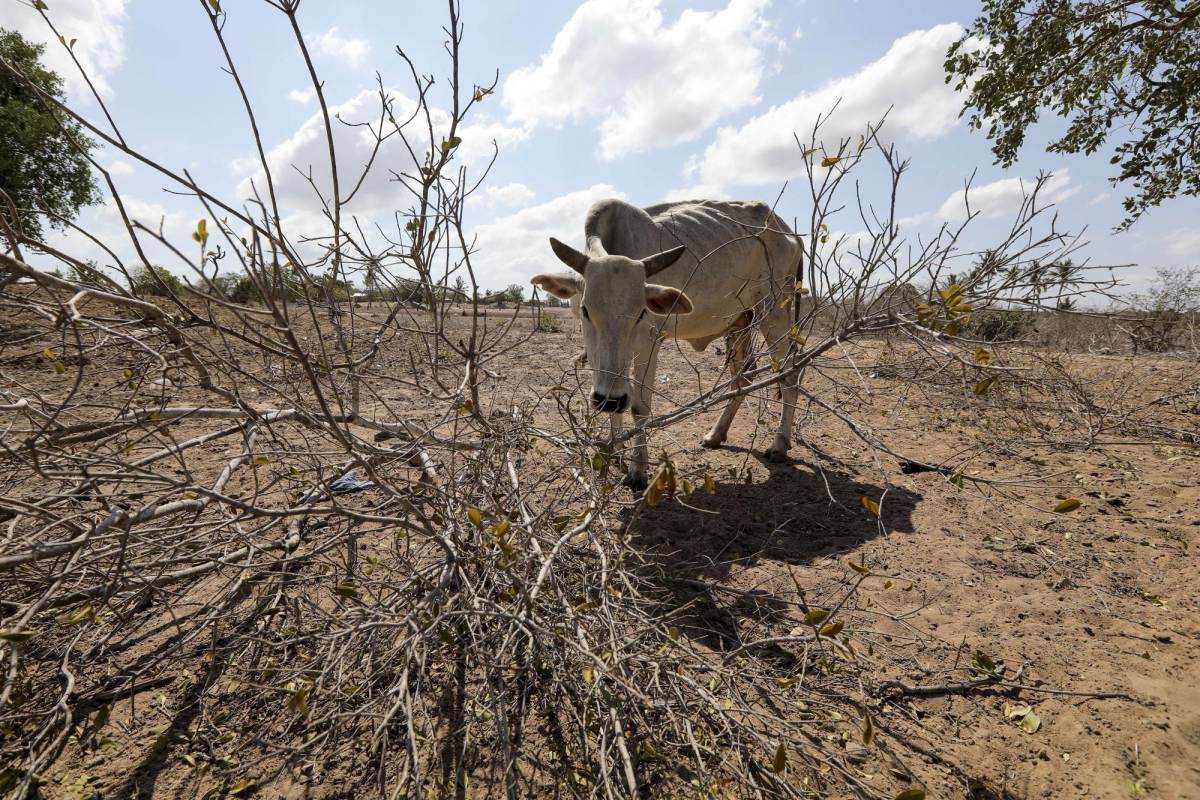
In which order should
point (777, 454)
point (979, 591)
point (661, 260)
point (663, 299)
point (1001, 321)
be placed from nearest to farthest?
point (1001, 321), point (979, 591), point (663, 299), point (661, 260), point (777, 454)

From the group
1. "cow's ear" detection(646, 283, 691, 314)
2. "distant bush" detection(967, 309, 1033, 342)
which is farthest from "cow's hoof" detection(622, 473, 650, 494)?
"distant bush" detection(967, 309, 1033, 342)

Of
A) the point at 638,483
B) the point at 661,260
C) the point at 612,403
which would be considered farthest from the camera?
the point at 638,483

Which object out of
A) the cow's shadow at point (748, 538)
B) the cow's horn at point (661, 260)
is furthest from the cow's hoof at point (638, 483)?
the cow's horn at point (661, 260)

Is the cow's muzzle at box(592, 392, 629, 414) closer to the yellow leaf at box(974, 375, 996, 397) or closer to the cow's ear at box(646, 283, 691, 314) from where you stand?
the cow's ear at box(646, 283, 691, 314)

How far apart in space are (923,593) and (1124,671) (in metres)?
0.77

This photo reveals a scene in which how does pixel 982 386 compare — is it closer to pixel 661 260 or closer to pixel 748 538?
pixel 748 538

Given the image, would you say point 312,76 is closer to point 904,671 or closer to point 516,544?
point 516,544

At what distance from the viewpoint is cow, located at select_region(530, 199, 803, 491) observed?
→ 3.42 m

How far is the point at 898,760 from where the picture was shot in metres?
1.92

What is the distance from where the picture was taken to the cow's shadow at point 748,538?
8.87ft

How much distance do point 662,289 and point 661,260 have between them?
36 cm

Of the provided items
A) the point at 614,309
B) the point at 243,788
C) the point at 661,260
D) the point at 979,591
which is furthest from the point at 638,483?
the point at 243,788

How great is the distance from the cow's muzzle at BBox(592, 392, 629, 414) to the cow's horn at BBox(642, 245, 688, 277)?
3.35 feet

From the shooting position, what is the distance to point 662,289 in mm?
3520
